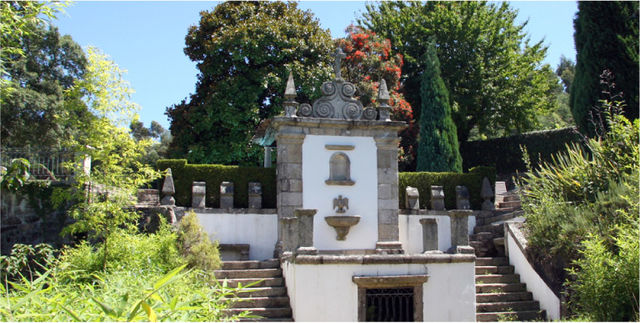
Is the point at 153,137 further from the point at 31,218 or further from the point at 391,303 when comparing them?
the point at 391,303

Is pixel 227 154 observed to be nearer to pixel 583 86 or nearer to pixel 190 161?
pixel 190 161

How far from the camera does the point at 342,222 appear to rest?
13.1m

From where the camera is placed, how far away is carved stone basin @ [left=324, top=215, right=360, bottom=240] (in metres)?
13.1

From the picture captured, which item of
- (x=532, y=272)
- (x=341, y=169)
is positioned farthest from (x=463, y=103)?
(x=532, y=272)

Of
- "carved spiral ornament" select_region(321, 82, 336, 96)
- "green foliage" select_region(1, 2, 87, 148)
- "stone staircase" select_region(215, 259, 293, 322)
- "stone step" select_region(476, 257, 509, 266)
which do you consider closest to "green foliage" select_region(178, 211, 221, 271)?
"stone staircase" select_region(215, 259, 293, 322)

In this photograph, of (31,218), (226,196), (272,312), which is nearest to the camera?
(272,312)

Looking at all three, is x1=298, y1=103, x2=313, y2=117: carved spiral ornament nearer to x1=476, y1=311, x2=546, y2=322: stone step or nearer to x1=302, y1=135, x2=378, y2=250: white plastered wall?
x1=302, y1=135, x2=378, y2=250: white plastered wall

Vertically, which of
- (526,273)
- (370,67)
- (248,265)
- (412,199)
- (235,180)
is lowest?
(526,273)

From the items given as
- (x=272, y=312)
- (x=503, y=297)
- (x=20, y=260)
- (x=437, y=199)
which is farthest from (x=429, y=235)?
(x=20, y=260)

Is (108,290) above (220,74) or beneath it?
beneath

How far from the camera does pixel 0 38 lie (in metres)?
8.19

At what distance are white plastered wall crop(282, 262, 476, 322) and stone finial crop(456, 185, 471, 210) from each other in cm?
561

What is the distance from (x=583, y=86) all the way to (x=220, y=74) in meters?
11.3

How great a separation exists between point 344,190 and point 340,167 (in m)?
0.57
